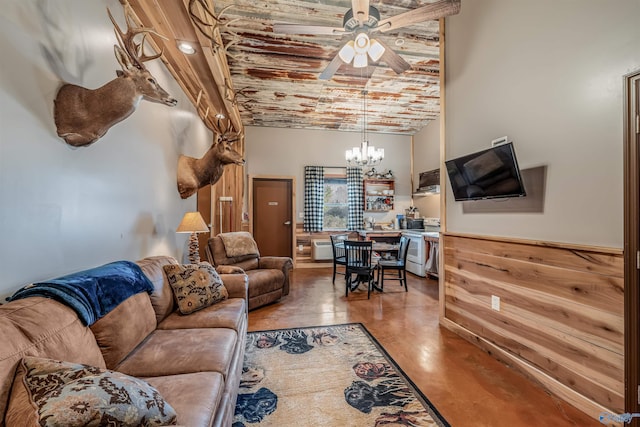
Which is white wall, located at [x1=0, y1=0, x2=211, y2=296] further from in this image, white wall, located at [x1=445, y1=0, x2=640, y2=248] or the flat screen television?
white wall, located at [x1=445, y1=0, x2=640, y2=248]

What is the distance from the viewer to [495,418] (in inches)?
63.3

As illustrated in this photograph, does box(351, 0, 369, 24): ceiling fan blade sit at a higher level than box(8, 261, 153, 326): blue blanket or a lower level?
higher

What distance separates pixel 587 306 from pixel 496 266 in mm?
661

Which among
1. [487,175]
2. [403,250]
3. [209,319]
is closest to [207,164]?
[209,319]

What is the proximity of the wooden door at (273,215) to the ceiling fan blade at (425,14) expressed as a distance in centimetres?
408

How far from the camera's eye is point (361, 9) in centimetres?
197

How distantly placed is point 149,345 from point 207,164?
219 centimetres

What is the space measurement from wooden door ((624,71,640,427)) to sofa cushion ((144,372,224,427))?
2182mm

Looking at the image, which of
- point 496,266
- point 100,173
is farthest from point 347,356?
point 100,173

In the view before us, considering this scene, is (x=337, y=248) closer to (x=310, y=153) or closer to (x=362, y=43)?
(x=310, y=153)

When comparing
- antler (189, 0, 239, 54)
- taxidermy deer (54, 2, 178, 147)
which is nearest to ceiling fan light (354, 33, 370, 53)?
antler (189, 0, 239, 54)

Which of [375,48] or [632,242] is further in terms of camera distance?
[375,48]

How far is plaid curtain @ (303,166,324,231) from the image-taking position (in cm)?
591

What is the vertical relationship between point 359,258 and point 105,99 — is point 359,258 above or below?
below
